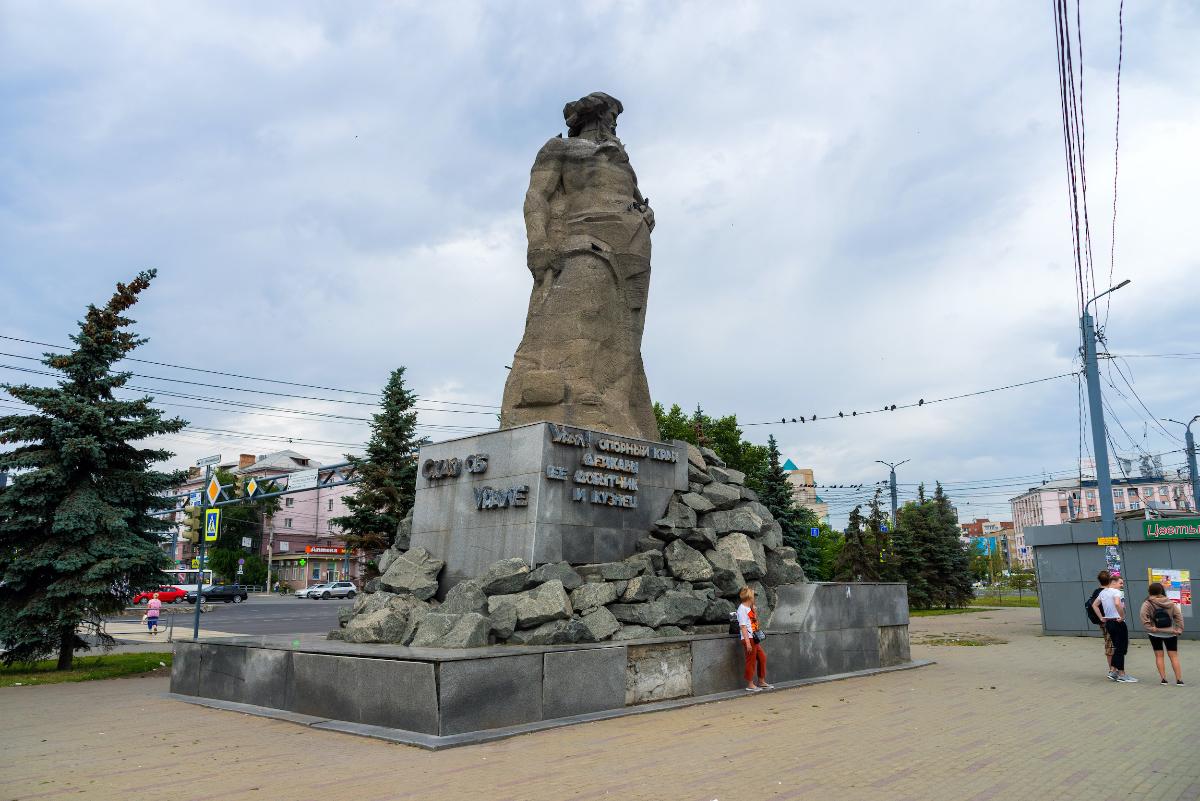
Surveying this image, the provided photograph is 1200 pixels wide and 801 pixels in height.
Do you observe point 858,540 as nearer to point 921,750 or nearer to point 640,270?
point 640,270

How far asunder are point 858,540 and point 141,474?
89.3 ft

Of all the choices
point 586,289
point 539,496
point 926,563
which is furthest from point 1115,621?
point 926,563

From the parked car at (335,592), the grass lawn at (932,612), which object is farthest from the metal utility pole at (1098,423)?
the parked car at (335,592)

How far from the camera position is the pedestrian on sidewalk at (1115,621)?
10.5m

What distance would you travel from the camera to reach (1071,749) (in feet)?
21.3

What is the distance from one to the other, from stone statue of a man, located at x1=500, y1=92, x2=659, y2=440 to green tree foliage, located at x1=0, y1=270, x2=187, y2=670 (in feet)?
23.5

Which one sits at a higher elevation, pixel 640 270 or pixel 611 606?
pixel 640 270

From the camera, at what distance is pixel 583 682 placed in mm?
7801

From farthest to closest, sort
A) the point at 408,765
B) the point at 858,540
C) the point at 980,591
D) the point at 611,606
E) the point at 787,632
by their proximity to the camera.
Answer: the point at 980,591 < the point at 858,540 < the point at 787,632 < the point at 611,606 < the point at 408,765

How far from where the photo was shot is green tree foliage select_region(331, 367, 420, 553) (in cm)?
2228

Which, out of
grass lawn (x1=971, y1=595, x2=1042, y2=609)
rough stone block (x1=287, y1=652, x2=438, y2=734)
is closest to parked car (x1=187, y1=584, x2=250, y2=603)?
grass lawn (x1=971, y1=595, x2=1042, y2=609)

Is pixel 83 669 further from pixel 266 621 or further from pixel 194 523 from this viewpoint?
pixel 194 523

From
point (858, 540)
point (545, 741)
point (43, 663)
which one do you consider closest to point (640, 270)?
point (545, 741)

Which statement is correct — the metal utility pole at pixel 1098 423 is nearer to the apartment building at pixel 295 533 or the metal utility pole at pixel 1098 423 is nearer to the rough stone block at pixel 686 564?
the rough stone block at pixel 686 564
